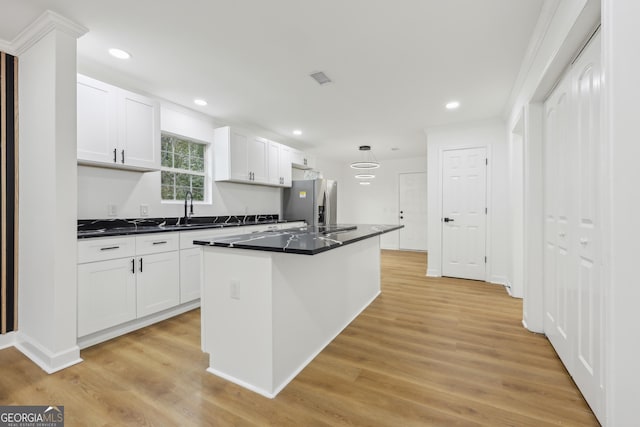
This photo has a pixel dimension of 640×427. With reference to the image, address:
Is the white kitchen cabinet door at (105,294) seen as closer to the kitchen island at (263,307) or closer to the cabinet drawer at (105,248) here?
the cabinet drawer at (105,248)

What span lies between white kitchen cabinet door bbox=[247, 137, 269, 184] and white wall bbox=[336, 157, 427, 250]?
11.6 feet

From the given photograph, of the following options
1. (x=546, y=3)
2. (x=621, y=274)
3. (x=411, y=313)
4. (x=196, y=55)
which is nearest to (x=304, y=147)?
(x=196, y=55)

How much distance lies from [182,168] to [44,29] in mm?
1909

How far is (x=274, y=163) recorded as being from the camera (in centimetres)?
485

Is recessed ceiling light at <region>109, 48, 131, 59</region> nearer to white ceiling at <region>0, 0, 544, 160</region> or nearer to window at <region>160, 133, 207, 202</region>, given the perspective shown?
white ceiling at <region>0, 0, 544, 160</region>

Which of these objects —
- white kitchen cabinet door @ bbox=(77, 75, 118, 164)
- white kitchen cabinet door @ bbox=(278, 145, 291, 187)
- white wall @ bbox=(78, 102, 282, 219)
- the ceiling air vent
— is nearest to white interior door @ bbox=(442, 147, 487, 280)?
the ceiling air vent

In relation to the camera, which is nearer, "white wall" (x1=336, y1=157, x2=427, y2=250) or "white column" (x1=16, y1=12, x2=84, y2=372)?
"white column" (x1=16, y1=12, x2=84, y2=372)

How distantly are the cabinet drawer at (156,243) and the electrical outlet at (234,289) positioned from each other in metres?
1.41

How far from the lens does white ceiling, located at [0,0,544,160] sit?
6.37 feet

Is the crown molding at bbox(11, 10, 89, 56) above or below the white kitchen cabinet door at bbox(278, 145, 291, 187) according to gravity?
above

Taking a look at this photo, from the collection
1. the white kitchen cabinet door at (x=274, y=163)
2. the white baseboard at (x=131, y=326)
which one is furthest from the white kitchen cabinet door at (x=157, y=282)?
the white kitchen cabinet door at (x=274, y=163)

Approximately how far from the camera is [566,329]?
1890 mm

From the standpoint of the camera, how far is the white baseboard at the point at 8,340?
2246 millimetres

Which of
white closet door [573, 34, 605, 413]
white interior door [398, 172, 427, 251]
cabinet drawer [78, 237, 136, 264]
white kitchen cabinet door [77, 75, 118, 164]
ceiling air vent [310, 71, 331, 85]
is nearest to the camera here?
white closet door [573, 34, 605, 413]
